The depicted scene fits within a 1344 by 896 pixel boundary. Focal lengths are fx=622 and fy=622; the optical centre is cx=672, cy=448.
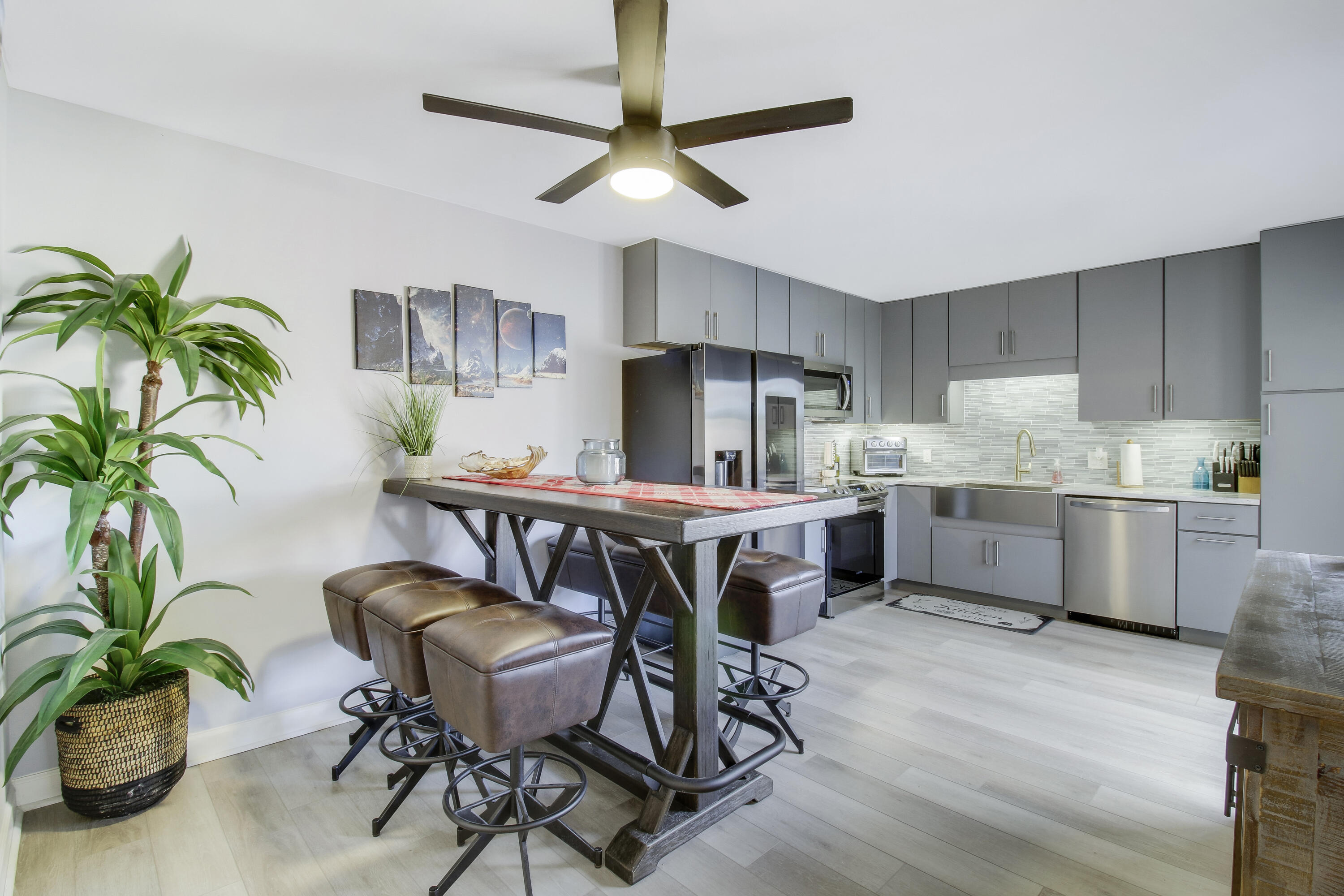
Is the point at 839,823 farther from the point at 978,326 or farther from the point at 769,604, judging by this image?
the point at 978,326

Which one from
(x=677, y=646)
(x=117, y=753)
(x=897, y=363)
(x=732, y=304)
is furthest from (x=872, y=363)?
(x=117, y=753)

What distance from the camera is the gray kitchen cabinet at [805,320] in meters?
4.28

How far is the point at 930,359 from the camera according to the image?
4.88m

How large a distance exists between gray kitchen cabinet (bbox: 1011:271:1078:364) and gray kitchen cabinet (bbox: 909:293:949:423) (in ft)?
1.60

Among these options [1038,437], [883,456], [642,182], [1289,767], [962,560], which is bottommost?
[962,560]

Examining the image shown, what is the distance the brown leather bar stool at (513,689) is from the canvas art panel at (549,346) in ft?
5.82

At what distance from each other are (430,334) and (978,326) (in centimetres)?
380

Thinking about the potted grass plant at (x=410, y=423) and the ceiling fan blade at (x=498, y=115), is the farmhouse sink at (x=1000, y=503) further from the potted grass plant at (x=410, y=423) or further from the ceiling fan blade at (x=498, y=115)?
the ceiling fan blade at (x=498, y=115)

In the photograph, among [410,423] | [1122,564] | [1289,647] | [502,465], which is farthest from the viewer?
[1122,564]

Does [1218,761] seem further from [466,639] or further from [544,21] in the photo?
[544,21]

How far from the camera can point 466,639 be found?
4.92ft

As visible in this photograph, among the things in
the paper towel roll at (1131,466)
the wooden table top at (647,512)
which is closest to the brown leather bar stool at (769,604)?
the wooden table top at (647,512)

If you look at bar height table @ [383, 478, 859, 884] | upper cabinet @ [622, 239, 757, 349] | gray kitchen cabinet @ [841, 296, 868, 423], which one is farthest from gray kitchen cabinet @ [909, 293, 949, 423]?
bar height table @ [383, 478, 859, 884]

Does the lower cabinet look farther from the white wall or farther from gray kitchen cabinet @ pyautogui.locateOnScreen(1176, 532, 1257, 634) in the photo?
the white wall
